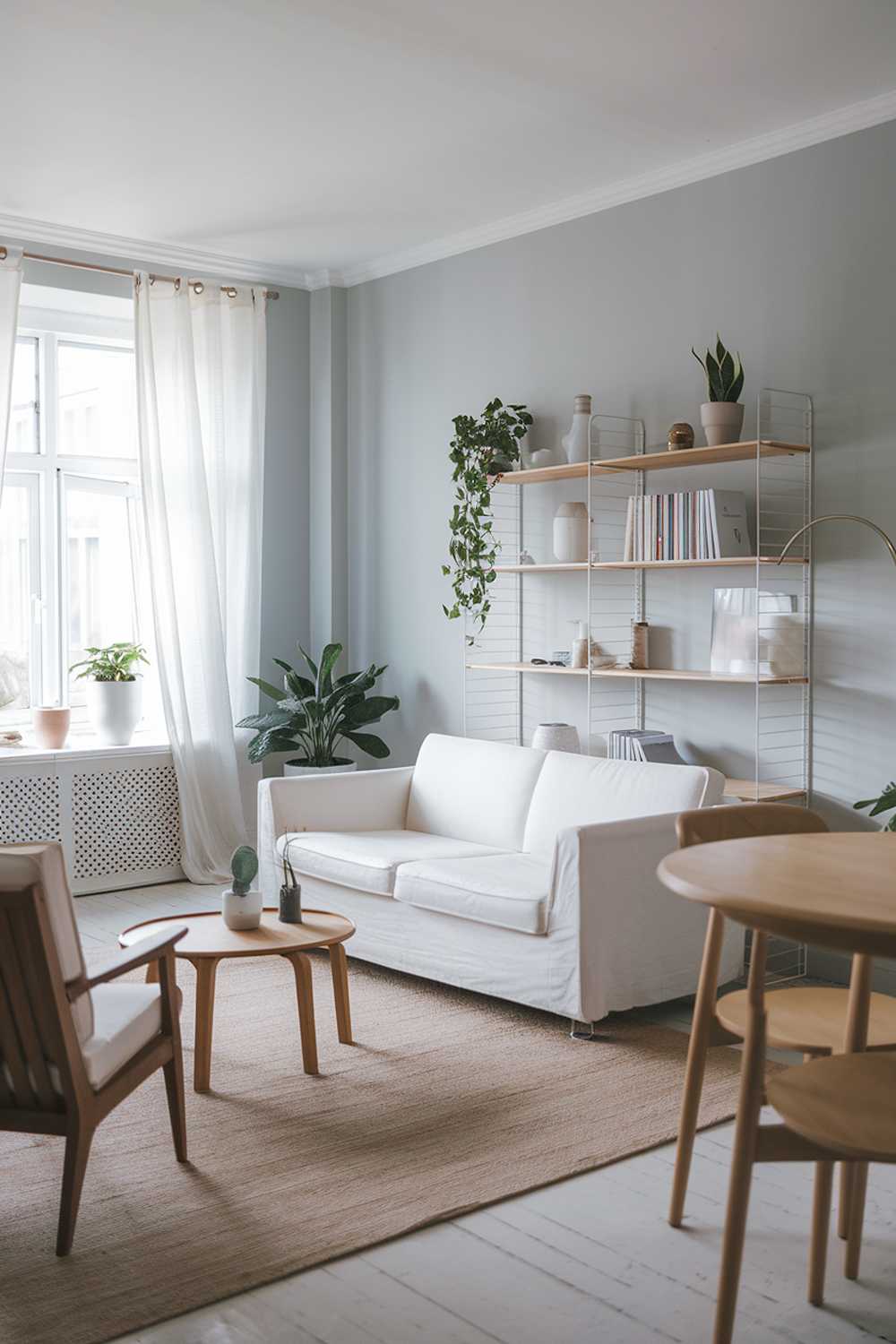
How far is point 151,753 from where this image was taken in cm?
615

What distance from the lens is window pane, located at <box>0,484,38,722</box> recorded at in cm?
623

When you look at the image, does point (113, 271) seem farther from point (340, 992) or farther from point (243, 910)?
point (340, 992)

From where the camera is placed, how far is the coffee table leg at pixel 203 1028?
3.47 metres

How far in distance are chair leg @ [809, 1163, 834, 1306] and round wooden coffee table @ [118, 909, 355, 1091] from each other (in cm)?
158

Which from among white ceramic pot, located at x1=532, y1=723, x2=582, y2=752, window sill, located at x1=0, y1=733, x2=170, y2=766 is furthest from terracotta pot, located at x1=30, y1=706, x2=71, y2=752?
white ceramic pot, located at x1=532, y1=723, x2=582, y2=752

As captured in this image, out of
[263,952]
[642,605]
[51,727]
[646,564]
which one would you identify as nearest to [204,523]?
[51,727]

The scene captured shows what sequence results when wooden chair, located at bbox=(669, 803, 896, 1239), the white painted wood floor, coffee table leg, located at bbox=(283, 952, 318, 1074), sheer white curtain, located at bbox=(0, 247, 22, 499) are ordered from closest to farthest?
the white painted wood floor, wooden chair, located at bbox=(669, 803, 896, 1239), coffee table leg, located at bbox=(283, 952, 318, 1074), sheer white curtain, located at bbox=(0, 247, 22, 499)

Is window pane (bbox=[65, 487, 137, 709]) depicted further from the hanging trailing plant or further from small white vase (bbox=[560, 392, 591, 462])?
small white vase (bbox=[560, 392, 591, 462])

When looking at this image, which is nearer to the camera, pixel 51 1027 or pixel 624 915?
pixel 51 1027

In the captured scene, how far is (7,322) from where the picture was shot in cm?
553

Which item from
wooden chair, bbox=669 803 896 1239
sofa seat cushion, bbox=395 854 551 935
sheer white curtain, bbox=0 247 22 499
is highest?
sheer white curtain, bbox=0 247 22 499

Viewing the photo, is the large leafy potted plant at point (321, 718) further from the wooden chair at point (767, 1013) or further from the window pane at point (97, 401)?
the wooden chair at point (767, 1013)

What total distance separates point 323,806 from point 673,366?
217 cm

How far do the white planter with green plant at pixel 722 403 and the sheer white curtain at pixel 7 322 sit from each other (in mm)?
2895
